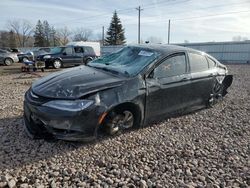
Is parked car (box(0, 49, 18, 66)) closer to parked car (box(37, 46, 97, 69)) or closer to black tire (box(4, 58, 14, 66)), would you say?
black tire (box(4, 58, 14, 66))

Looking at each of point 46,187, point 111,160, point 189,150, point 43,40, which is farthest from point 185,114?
point 43,40

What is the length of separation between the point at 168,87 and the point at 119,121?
1130mm

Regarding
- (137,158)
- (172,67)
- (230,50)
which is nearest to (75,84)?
(137,158)

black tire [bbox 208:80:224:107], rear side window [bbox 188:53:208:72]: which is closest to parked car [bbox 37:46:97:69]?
black tire [bbox 208:80:224:107]

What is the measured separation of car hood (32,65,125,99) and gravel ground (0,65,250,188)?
0.76 m

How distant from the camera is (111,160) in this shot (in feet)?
10.4

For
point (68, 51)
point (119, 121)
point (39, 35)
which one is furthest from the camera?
point (39, 35)

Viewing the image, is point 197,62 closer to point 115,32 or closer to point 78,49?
point 78,49

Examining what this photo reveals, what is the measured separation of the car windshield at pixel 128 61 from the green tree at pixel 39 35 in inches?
2456

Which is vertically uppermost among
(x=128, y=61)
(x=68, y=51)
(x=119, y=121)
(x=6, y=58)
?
(x=68, y=51)

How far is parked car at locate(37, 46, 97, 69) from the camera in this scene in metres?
15.5

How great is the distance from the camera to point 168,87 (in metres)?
4.21

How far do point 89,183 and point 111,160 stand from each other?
54cm

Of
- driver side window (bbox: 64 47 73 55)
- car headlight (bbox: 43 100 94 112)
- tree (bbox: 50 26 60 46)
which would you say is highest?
tree (bbox: 50 26 60 46)
